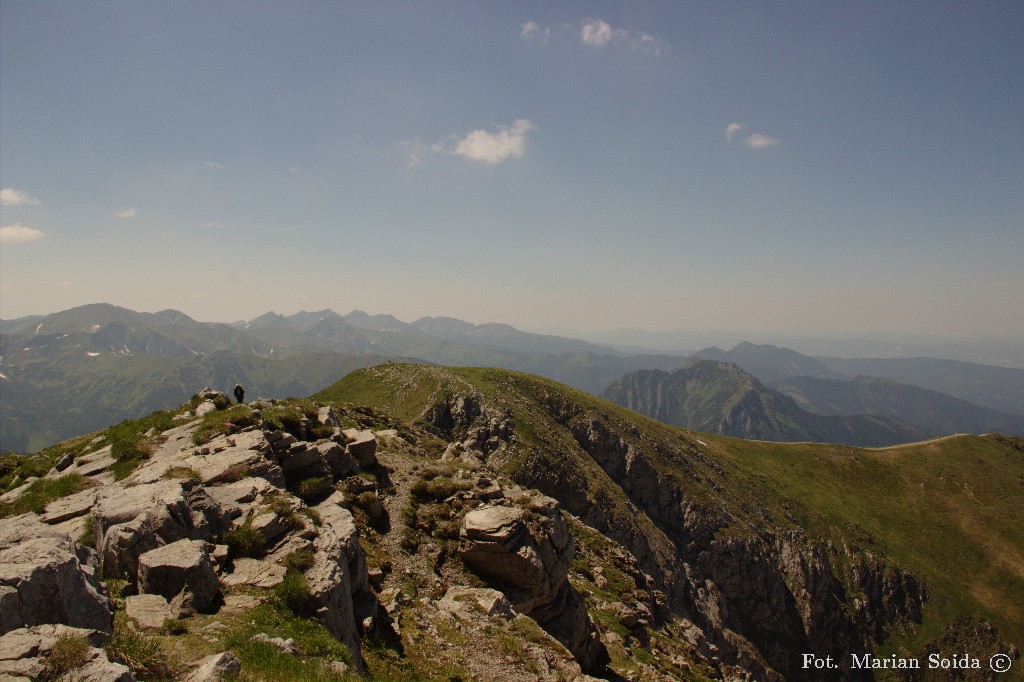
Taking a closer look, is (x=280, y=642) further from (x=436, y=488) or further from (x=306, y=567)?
(x=436, y=488)

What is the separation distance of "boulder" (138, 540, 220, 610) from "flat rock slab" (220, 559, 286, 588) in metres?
1.02

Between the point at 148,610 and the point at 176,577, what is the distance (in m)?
1.15

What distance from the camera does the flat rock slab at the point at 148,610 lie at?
1141 centimetres

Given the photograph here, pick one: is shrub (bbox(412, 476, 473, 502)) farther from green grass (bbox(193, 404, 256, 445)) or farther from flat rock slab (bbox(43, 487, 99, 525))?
flat rock slab (bbox(43, 487, 99, 525))

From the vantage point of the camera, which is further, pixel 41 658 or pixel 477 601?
pixel 477 601

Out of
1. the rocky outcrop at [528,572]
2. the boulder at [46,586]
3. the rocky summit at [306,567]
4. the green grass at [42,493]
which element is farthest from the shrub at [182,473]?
the rocky outcrop at [528,572]

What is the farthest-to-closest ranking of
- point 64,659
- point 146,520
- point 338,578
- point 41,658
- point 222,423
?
point 222,423 < point 338,578 < point 146,520 < point 41,658 < point 64,659

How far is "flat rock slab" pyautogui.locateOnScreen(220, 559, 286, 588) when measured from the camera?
1422cm

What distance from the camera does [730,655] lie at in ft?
225

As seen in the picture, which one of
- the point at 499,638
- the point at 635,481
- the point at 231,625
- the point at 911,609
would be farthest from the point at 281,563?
the point at 911,609

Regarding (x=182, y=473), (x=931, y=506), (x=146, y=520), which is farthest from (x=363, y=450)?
(x=931, y=506)

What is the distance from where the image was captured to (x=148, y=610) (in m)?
11.9

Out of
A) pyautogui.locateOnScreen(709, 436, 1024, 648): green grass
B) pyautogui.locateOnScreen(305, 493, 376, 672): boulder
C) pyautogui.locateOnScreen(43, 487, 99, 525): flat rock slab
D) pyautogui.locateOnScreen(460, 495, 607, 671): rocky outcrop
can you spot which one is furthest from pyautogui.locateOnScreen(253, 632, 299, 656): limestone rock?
pyautogui.locateOnScreen(709, 436, 1024, 648): green grass

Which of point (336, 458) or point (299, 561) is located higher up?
point (336, 458)
